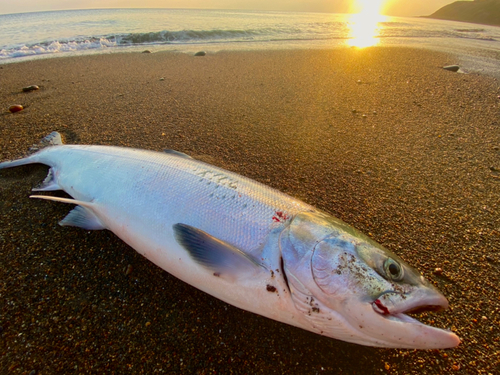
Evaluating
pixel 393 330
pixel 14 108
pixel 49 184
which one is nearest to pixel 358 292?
pixel 393 330

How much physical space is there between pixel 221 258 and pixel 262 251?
25cm

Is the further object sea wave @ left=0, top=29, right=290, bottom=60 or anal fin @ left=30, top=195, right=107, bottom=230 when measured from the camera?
sea wave @ left=0, top=29, right=290, bottom=60

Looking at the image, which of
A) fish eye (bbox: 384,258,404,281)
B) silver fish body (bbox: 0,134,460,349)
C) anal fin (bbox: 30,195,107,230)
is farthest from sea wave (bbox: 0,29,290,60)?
fish eye (bbox: 384,258,404,281)

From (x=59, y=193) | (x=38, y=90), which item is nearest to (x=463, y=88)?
(x=59, y=193)

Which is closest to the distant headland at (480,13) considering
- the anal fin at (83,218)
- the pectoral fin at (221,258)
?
the pectoral fin at (221,258)

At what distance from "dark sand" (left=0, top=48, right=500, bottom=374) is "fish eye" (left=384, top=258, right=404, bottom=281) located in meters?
0.47

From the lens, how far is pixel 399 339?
1.24m

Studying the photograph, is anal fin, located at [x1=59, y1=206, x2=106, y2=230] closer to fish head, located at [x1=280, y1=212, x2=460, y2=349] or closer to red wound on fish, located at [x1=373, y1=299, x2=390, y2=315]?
fish head, located at [x1=280, y1=212, x2=460, y2=349]

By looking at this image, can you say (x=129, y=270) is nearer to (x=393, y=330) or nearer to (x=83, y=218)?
(x=83, y=218)

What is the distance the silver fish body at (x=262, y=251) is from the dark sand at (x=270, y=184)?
0.22 metres

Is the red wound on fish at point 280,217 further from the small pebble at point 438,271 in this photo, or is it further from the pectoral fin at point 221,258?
the small pebble at point 438,271

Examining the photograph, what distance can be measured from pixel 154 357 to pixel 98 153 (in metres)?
1.91

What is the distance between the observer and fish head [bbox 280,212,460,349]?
1.25 meters

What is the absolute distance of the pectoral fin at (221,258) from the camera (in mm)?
1483
